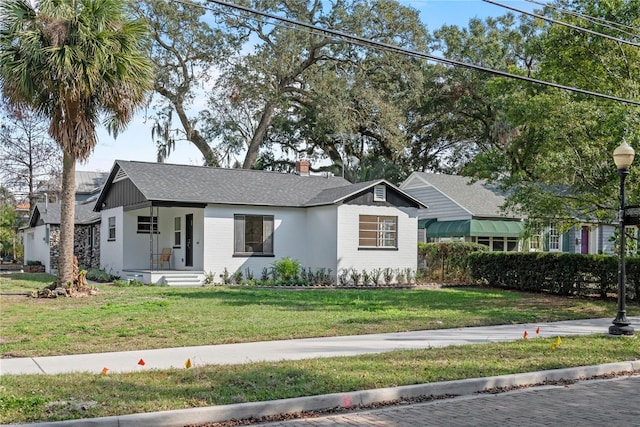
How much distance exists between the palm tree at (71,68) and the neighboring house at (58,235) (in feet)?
42.7

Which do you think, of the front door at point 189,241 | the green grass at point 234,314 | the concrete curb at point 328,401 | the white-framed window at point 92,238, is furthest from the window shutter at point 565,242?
the concrete curb at point 328,401

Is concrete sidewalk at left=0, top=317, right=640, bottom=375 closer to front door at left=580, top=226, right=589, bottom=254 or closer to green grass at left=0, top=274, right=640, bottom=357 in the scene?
green grass at left=0, top=274, right=640, bottom=357

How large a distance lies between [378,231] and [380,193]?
4.98 ft

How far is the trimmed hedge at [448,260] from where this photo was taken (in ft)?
85.4

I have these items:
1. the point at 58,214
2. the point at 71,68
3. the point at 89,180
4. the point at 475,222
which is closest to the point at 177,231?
the point at 58,214

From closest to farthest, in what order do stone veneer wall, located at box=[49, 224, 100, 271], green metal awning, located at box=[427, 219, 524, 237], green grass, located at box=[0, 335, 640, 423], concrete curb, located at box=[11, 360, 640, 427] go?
1. concrete curb, located at box=[11, 360, 640, 427]
2. green grass, located at box=[0, 335, 640, 423]
3. green metal awning, located at box=[427, 219, 524, 237]
4. stone veneer wall, located at box=[49, 224, 100, 271]

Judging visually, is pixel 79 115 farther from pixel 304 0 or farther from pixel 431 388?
pixel 304 0

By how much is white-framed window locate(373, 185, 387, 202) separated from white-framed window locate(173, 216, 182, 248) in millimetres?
8066

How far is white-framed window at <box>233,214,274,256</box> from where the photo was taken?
2418 centimetres

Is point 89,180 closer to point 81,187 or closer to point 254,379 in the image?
point 81,187

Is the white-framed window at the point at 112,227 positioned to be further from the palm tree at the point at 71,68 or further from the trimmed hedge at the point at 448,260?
the trimmed hedge at the point at 448,260

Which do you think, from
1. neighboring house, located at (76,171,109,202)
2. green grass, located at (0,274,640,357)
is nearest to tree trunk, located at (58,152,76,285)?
green grass, located at (0,274,640,357)

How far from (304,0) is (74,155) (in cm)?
2165

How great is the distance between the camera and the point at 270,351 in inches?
399
